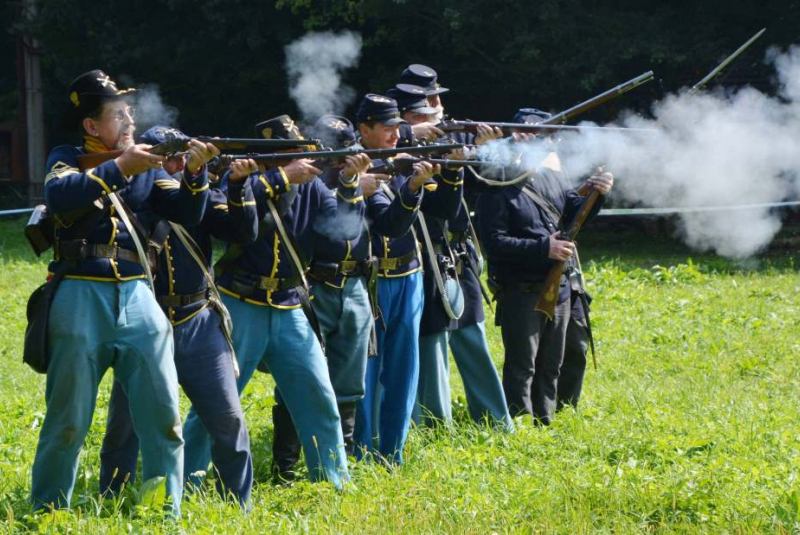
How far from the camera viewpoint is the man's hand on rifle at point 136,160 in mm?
4570

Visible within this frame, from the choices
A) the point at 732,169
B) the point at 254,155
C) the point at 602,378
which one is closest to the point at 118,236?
the point at 254,155

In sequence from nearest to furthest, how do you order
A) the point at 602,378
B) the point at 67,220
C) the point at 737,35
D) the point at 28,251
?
the point at 67,220 < the point at 602,378 < the point at 737,35 < the point at 28,251

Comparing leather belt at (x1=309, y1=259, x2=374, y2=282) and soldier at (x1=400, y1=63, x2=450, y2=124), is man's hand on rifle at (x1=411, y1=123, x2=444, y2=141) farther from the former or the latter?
leather belt at (x1=309, y1=259, x2=374, y2=282)

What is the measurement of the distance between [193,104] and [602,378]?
1363 cm

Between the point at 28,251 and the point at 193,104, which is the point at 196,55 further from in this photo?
the point at 28,251

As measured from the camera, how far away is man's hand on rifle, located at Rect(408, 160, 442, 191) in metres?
6.00

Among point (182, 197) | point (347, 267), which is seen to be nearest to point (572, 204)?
point (347, 267)

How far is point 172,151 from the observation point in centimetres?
468

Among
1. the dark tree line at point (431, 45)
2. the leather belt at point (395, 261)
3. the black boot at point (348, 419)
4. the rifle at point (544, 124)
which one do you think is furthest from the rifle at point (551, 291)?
the dark tree line at point (431, 45)

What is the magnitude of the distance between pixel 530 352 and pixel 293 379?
2.06 m

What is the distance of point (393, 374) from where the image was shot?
636 cm

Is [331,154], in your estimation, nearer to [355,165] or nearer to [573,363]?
[355,165]

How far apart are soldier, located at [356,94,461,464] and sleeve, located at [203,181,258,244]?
3.64 ft

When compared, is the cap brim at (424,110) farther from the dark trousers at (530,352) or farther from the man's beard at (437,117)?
the dark trousers at (530,352)
